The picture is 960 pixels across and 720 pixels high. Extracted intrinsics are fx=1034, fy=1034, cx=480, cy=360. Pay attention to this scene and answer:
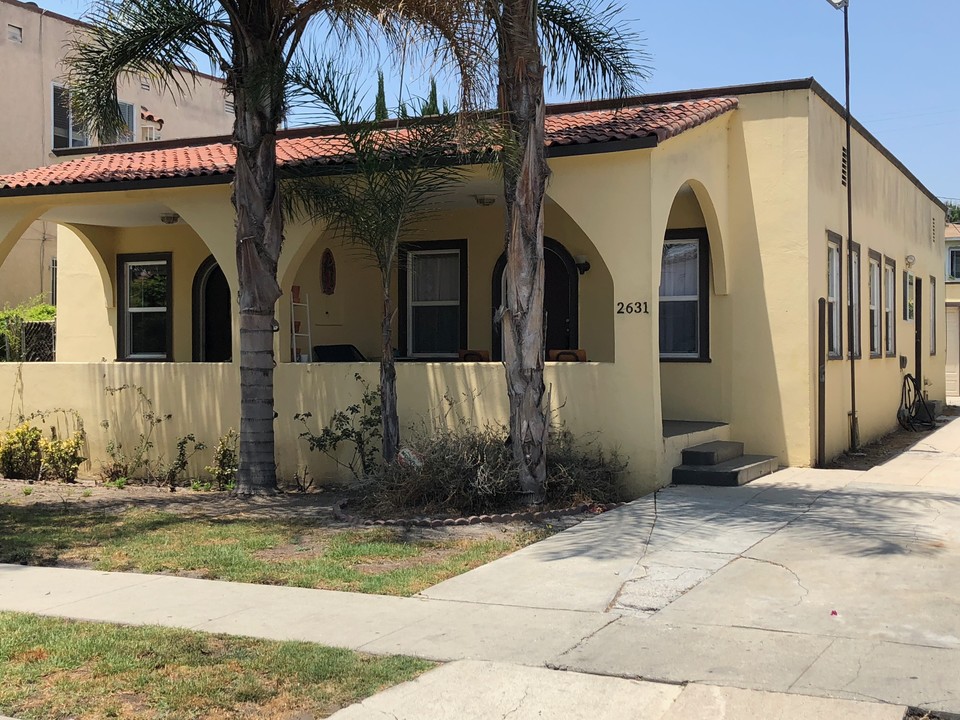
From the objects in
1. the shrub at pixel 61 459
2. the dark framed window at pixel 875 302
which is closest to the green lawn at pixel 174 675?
the shrub at pixel 61 459

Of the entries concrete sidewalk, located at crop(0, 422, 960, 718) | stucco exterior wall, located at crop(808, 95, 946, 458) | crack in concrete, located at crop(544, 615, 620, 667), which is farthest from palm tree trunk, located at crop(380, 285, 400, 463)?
crack in concrete, located at crop(544, 615, 620, 667)

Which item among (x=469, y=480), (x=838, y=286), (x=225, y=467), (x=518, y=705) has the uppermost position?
(x=838, y=286)

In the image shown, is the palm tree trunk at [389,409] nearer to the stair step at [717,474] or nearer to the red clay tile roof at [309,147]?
the red clay tile roof at [309,147]

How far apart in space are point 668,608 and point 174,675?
122 inches

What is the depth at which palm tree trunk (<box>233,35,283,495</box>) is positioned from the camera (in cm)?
1175

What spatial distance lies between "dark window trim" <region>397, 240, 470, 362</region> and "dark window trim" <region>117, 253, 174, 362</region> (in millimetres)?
4106

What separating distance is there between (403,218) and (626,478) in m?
3.80

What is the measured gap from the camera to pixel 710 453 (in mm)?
12055

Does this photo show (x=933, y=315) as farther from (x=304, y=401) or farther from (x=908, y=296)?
(x=304, y=401)

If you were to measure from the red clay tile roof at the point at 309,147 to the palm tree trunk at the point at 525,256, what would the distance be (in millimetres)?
1052

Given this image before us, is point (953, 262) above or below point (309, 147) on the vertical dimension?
above

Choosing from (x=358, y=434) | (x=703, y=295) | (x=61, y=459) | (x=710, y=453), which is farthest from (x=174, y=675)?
(x=703, y=295)

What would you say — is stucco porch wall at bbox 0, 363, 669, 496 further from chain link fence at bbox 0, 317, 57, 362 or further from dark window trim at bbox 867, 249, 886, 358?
dark window trim at bbox 867, 249, 886, 358

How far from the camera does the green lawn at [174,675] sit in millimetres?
5016
